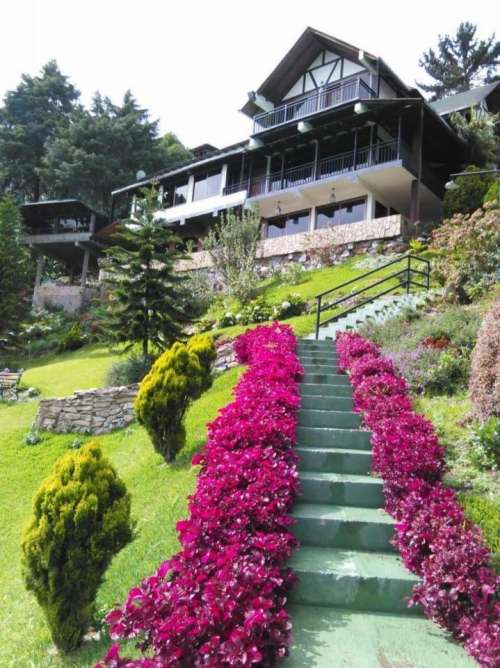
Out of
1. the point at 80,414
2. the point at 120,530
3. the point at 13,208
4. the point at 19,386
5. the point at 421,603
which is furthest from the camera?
the point at 13,208

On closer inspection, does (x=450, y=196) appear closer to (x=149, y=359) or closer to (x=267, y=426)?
(x=149, y=359)

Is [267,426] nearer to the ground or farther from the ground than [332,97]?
nearer to the ground

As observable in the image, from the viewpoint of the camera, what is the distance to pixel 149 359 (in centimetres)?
1284

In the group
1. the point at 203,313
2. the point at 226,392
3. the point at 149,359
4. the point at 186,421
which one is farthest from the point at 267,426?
the point at 203,313

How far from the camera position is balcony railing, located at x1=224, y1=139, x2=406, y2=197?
2158 cm

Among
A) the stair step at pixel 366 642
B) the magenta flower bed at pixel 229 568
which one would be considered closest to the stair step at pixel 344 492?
the magenta flower bed at pixel 229 568

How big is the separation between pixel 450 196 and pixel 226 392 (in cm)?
1503

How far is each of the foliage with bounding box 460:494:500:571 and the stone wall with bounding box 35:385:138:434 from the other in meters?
7.21

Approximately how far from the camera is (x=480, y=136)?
866 inches

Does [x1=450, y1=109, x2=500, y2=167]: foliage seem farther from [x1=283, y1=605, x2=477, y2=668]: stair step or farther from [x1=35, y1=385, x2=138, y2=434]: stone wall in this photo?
[x1=283, y1=605, x2=477, y2=668]: stair step

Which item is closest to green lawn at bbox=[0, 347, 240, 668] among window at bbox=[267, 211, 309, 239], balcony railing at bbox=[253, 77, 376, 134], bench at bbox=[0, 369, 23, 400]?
bench at bbox=[0, 369, 23, 400]

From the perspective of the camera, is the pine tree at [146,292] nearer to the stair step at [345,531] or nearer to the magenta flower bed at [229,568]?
the magenta flower bed at [229,568]

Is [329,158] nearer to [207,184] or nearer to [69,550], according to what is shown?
[207,184]

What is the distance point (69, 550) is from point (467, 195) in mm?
19710
